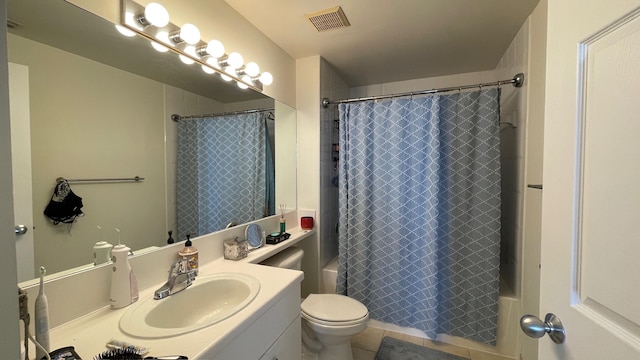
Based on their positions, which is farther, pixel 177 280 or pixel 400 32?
pixel 400 32

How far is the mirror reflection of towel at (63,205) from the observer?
867 millimetres

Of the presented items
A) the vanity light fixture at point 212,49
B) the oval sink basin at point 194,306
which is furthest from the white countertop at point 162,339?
the vanity light fixture at point 212,49

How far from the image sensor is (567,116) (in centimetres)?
54

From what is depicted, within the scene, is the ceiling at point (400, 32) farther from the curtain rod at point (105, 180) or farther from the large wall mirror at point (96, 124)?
the curtain rod at point (105, 180)

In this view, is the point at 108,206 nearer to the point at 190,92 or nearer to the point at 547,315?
the point at 190,92

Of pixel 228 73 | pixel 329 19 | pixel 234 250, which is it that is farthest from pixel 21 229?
pixel 329 19

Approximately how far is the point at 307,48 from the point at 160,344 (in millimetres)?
1970

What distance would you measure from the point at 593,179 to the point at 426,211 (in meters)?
1.34

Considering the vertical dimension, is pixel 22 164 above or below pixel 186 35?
below

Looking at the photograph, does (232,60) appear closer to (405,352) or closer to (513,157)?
(513,157)

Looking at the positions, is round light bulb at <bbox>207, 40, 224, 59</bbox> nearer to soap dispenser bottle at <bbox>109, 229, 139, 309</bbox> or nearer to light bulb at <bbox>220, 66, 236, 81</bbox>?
light bulb at <bbox>220, 66, 236, 81</bbox>

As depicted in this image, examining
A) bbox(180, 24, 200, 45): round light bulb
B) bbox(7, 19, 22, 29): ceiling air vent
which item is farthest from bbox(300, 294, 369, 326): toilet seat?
bbox(7, 19, 22, 29): ceiling air vent

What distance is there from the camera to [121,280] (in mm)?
906

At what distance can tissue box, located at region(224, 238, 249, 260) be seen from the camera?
1399 mm
